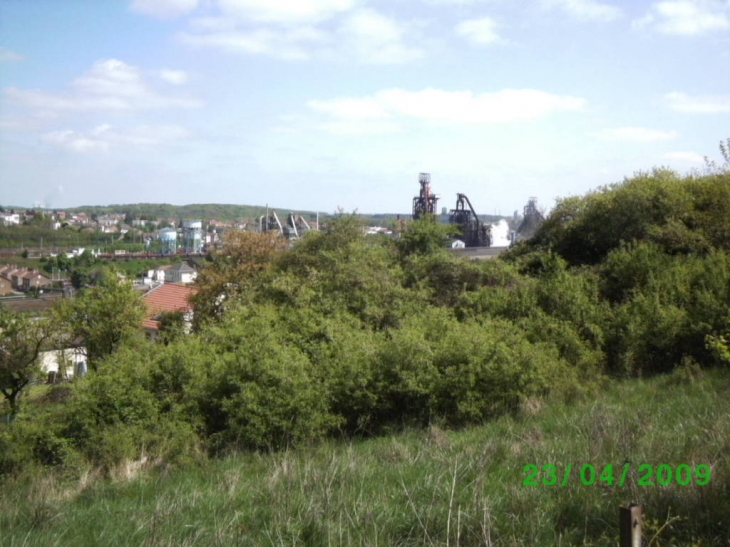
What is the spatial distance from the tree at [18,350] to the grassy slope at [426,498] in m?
7.54

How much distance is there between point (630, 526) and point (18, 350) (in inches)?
570

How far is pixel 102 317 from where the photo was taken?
669 inches

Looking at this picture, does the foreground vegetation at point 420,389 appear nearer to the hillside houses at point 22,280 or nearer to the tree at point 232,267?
the tree at point 232,267

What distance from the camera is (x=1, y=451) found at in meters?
9.51

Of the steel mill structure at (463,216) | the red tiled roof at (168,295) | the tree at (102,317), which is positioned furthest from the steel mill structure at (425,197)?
the tree at (102,317)

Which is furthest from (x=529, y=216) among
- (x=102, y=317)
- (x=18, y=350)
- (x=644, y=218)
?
(x=18, y=350)

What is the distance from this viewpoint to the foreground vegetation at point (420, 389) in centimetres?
466

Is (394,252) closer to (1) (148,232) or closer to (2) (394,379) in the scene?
(2) (394,379)

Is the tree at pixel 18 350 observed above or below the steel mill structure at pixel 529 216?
below

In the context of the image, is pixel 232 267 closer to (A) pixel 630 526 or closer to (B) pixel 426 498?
(B) pixel 426 498

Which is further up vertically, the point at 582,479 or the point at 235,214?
the point at 235,214

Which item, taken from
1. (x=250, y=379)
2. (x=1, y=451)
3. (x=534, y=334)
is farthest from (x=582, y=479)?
(x=1, y=451)

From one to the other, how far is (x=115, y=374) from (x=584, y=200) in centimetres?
1351

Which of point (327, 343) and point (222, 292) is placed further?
point (222, 292)
